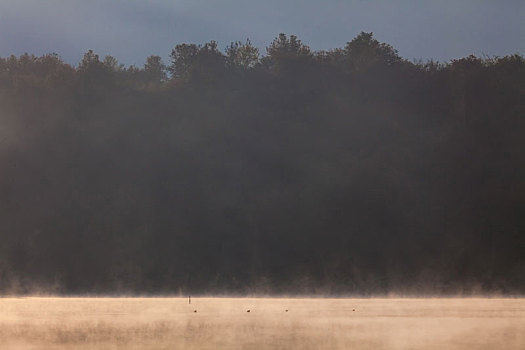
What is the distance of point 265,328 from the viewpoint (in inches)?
527

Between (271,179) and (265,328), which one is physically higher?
(271,179)

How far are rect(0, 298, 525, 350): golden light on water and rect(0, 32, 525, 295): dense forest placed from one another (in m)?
10.6

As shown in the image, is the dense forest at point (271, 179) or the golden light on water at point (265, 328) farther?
the dense forest at point (271, 179)

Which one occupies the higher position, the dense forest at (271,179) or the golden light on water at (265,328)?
the dense forest at (271,179)

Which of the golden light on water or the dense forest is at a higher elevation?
the dense forest

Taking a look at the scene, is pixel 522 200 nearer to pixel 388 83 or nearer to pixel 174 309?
pixel 388 83

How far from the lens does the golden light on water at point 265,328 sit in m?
11.2

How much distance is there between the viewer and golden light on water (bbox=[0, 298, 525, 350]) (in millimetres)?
11188

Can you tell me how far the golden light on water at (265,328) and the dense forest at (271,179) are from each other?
10.6 meters

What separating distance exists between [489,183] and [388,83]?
16.3 feet

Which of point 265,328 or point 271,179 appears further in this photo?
point 271,179

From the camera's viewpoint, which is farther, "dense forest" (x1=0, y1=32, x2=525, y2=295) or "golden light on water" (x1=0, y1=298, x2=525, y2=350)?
"dense forest" (x1=0, y1=32, x2=525, y2=295)

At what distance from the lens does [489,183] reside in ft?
103

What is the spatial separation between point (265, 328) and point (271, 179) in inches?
742
